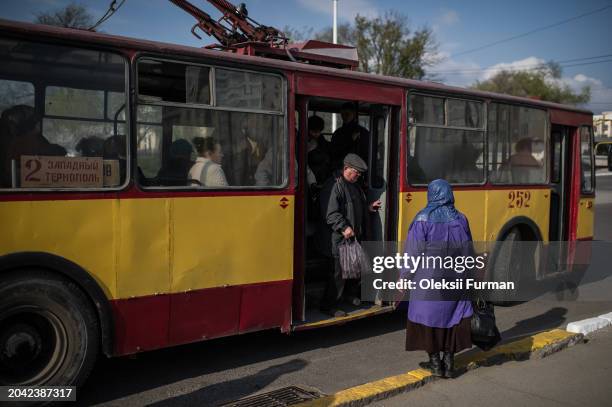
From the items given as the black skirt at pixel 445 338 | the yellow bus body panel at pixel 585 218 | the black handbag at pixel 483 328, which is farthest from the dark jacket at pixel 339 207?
the yellow bus body panel at pixel 585 218

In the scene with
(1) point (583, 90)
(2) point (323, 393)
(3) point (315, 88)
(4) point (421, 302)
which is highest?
(1) point (583, 90)

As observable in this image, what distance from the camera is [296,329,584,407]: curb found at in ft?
13.9

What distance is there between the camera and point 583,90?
6719 cm

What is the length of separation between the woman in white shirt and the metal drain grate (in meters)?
1.71

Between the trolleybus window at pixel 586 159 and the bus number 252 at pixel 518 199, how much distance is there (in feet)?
4.94

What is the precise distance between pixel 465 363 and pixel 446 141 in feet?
8.77

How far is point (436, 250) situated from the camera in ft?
15.0

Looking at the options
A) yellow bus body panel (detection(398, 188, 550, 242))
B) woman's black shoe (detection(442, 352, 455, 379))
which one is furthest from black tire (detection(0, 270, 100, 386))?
yellow bus body panel (detection(398, 188, 550, 242))

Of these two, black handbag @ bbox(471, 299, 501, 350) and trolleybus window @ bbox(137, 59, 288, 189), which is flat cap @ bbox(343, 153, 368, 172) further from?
black handbag @ bbox(471, 299, 501, 350)

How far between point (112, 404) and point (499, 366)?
330cm

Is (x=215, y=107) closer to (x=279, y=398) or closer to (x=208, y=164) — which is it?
(x=208, y=164)

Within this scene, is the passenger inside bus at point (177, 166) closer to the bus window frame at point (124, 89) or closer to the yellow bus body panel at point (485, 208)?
the bus window frame at point (124, 89)

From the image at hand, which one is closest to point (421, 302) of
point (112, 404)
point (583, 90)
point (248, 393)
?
point (248, 393)

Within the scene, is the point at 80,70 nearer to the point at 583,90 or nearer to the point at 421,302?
the point at 421,302
